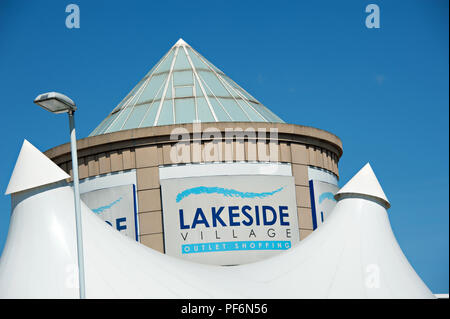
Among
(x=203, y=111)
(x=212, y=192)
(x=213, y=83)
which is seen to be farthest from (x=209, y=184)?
(x=213, y=83)

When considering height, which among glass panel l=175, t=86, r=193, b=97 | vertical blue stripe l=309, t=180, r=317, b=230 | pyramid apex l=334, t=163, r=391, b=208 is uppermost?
glass panel l=175, t=86, r=193, b=97

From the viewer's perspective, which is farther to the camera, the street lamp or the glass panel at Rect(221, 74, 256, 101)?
the glass panel at Rect(221, 74, 256, 101)

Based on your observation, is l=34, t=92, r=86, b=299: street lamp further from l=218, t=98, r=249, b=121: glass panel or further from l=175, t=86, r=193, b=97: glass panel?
l=175, t=86, r=193, b=97: glass panel

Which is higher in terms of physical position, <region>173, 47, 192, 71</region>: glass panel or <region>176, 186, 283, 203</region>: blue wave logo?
<region>173, 47, 192, 71</region>: glass panel

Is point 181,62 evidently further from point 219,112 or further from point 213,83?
point 219,112

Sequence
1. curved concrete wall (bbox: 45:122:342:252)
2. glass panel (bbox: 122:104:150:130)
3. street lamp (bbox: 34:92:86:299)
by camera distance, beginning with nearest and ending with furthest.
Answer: street lamp (bbox: 34:92:86:299), curved concrete wall (bbox: 45:122:342:252), glass panel (bbox: 122:104:150:130)

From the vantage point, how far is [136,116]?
37.0m

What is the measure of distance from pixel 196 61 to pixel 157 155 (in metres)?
9.55

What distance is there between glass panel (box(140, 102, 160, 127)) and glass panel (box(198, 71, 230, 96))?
3189 millimetres

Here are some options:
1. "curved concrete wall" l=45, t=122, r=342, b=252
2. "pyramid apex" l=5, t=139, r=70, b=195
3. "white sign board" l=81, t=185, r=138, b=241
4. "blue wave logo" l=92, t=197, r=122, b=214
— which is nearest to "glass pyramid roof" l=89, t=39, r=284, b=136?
"curved concrete wall" l=45, t=122, r=342, b=252

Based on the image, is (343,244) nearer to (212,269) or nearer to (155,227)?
(212,269)

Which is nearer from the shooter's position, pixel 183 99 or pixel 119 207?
pixel 119 207

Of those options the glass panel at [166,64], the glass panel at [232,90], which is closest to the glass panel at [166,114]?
the glass panel at [166,64]

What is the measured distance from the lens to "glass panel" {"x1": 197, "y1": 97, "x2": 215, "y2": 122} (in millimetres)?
35594
